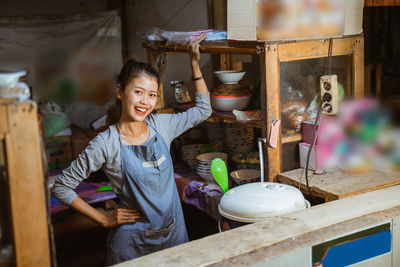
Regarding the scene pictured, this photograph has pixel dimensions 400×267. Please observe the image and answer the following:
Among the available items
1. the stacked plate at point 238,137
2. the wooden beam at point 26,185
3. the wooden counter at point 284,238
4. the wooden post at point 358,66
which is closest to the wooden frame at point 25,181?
the wooden beam at point 26,185

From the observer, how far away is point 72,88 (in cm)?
577

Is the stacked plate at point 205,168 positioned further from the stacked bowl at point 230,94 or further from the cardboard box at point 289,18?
the cardboard box at point 289,18

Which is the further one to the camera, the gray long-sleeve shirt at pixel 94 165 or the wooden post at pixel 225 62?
the wooden post at pixel 225 62

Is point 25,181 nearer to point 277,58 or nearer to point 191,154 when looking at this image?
point 277,58

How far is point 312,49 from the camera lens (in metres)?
2.47

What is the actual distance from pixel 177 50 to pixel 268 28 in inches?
39.6

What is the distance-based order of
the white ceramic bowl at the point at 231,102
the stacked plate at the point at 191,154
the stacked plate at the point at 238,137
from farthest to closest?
1. the stacked plate at the point at 191,154
2. the stacked plate at the point at 238,137
3. the white ceramic bowl at the point at 231,102

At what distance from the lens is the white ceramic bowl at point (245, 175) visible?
278cm

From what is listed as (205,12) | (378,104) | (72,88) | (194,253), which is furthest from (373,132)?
(72,88)

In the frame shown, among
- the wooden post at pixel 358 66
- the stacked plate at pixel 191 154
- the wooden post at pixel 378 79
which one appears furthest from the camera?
the stacked plate at pixel 191 154

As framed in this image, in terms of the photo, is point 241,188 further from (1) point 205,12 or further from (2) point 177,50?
(1) point 205,12

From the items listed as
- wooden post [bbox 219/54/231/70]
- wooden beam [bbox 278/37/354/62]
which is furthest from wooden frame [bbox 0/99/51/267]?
wooden post [bbox 219/54/231/70]

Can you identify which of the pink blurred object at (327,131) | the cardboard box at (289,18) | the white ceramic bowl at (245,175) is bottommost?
the white ceramic bowl at (245,175)

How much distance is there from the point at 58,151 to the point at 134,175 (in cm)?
247
